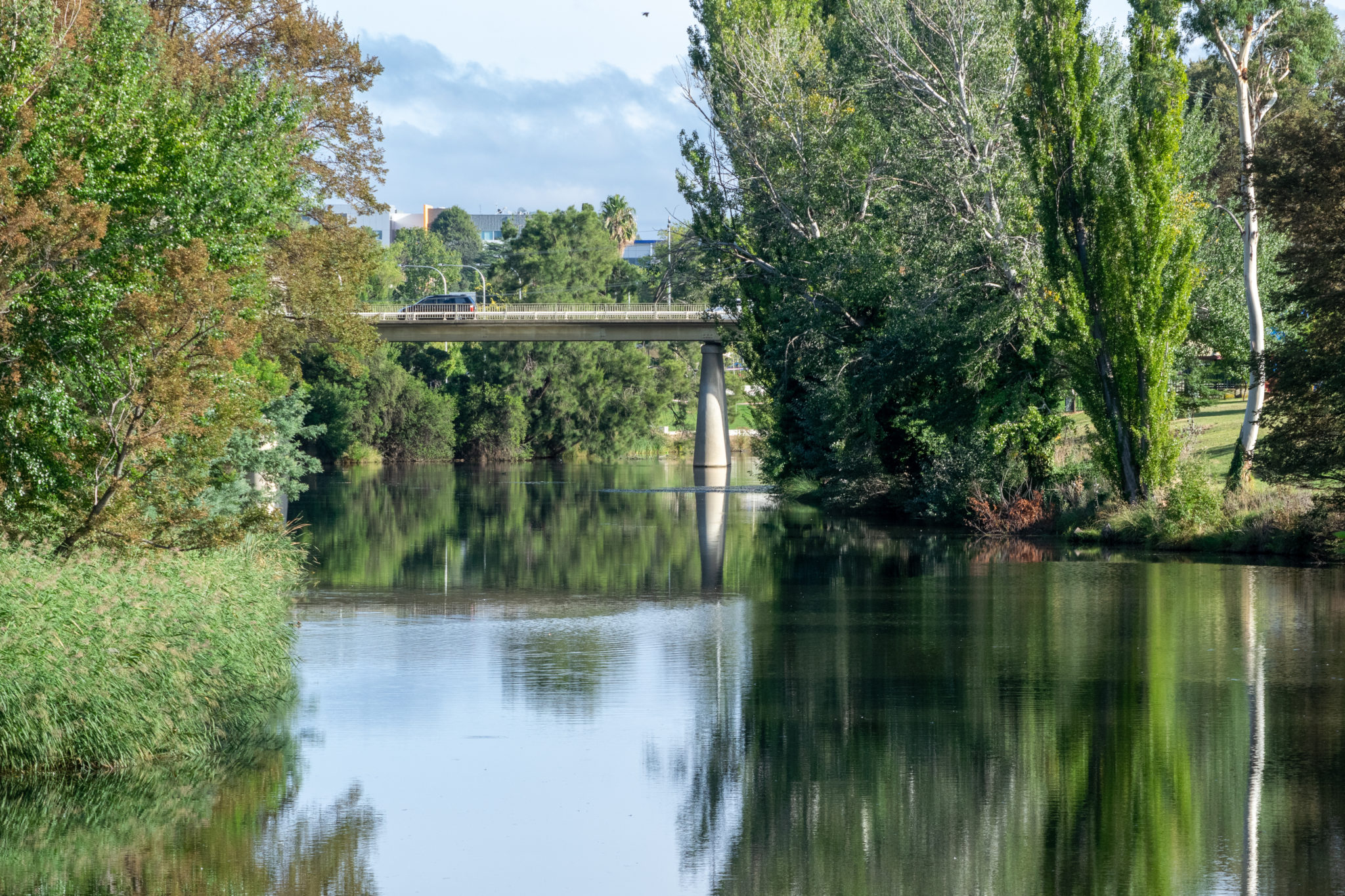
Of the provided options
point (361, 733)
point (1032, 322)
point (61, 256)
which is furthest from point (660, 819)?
point (1032, 322)

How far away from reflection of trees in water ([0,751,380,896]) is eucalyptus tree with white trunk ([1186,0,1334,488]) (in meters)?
20.7

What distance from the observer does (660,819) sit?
10.6m

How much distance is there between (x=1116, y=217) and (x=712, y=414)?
143ft

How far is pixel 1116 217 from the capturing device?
3072cm

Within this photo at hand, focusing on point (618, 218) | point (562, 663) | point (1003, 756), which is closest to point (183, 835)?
point (1003, 756)

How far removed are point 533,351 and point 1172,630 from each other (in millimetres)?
74309

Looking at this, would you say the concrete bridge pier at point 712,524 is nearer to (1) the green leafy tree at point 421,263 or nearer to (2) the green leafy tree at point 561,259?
(2) the green leafy tree at point 561,259

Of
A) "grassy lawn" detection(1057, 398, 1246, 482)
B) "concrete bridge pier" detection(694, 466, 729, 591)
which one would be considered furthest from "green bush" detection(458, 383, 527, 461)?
"grassy lawn" detection(1057, 398, 1246, 482)

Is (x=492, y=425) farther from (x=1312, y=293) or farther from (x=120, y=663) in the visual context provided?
(x=120, y=663)

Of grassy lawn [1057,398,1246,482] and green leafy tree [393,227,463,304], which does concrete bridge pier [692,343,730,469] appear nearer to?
grassy lawn [1057,398,1246,482]

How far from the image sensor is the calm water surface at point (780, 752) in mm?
9320

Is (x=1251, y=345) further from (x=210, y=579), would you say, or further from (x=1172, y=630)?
(x=210, y=579)

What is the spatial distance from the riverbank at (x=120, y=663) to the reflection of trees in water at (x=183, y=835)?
1.17ft

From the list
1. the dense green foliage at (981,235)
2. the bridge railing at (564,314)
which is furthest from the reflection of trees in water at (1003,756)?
the bridge railing at (564,314)
